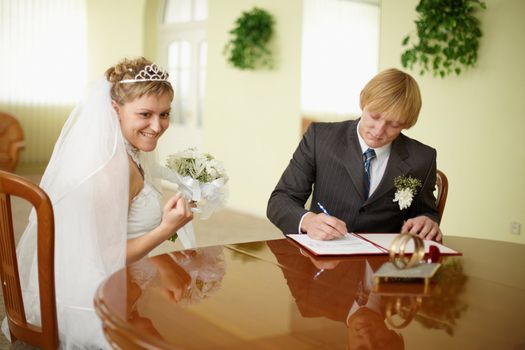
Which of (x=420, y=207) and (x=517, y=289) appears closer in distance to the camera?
(x=517, y=289)

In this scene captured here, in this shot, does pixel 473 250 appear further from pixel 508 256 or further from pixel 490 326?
pixel 490 326

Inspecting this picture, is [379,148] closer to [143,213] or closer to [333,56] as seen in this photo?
[143,213]

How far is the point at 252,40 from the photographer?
6656 millimetres

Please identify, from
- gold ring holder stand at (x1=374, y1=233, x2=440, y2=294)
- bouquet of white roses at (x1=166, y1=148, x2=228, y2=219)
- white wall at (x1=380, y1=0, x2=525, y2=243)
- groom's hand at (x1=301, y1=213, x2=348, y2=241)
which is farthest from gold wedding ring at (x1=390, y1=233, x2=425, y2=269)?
white wall at (x1=380, y1=0, x2=525, y2=243)

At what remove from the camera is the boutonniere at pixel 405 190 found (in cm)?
239

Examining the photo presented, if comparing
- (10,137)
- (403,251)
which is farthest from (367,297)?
(10,137)

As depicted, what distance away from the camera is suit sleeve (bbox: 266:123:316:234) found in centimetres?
252

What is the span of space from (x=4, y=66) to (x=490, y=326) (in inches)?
377

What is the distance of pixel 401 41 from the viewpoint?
5.33 m

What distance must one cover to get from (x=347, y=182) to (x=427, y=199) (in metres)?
0.35

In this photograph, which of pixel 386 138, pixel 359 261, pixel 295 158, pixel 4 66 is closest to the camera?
pixel 359 261

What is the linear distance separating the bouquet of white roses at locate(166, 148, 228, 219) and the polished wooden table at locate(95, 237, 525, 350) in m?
0.38

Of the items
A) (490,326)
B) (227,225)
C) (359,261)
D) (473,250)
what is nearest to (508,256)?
(473,250)

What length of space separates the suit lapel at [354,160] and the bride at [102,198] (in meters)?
0.71
